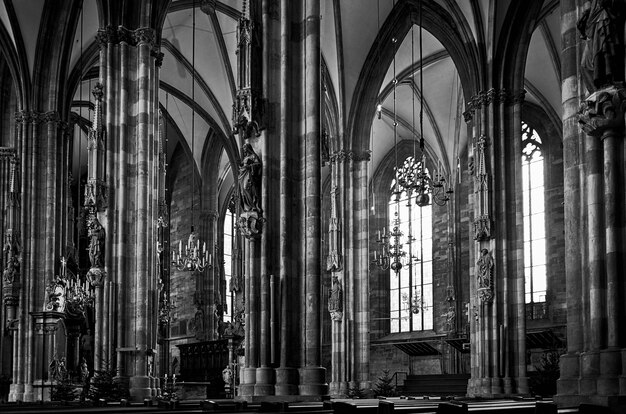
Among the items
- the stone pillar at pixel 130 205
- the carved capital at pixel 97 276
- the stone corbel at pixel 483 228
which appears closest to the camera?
the carved capital at pixel 97 276

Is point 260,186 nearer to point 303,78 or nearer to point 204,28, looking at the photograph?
point 303,78

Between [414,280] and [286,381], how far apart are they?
2617 centimetres

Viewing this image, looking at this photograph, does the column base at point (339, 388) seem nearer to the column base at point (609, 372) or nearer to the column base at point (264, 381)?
the column base at point (264, 381)

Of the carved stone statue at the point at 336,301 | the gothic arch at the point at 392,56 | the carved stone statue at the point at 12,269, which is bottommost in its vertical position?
the carved stone statue at the point at 336,301

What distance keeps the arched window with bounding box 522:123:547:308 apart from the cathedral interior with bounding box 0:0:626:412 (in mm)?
97

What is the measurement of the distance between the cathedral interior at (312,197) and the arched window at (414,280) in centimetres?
14

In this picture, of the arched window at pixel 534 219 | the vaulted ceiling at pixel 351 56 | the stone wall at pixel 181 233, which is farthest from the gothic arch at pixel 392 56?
the stone wall at pixel 181 233

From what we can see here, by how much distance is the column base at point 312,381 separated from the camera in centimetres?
1453

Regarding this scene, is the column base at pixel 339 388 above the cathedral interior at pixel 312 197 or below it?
below

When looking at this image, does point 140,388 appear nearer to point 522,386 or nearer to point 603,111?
point 522,386

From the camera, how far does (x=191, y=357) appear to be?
37500mm

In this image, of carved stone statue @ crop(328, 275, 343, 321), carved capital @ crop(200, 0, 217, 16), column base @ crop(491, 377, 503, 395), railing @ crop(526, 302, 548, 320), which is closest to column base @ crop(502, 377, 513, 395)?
column base @ crop(491, 377, 503, 395)

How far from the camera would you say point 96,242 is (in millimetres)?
20734

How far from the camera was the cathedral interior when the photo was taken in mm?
11656
